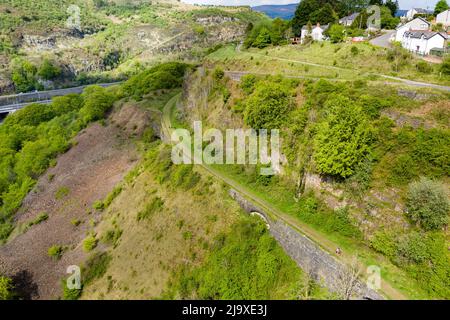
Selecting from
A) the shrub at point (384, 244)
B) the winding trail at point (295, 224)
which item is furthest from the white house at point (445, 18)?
the shrub at point (384, 244)

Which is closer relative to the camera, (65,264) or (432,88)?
(432,88)

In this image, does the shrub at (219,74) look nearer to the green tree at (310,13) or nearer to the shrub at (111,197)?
the shrub at (111,197)

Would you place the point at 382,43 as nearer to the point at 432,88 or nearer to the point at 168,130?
the point at 432,88

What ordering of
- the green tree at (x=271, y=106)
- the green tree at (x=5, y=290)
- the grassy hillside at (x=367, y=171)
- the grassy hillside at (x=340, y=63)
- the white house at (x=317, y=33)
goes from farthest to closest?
the white house at (x=317, y=33) < the grassy hillside at (x=340, y=63) < the green tree at (x=5, y=290) < the green tree at (x=271, y=106) < the grassy hillside at (x=367, y=171)

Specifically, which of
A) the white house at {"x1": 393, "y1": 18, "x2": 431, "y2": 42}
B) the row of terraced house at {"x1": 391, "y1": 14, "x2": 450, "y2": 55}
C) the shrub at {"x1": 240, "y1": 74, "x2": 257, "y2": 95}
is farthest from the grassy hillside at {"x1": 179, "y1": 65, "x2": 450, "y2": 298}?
the white house at {"x1": 393, "y1": 18, "x2": 431, "y2": 42}

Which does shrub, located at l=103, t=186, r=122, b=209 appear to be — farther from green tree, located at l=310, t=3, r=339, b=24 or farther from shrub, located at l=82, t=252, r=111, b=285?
green tree, located at l=310, t=3, r=339, b=24

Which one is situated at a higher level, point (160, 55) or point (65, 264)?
point (160, 55)
